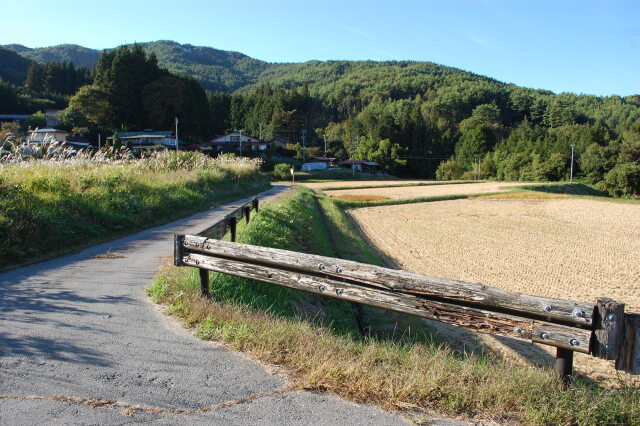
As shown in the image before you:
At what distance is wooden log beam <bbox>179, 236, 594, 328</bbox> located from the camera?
3732 millimetres

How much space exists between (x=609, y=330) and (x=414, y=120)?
105987mm

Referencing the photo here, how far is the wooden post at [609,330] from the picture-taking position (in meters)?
3.51

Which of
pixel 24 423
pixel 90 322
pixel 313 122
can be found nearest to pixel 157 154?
pixel 90 322

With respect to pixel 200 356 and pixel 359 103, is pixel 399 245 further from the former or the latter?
pixel 359 103

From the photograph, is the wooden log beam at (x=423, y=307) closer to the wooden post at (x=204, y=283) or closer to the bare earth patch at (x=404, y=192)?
the wooden post at (x=204, y=283)

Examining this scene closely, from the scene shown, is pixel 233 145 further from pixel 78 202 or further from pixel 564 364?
pixel 564 364

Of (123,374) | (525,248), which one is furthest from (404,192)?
(123,374)

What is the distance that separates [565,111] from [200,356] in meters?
142

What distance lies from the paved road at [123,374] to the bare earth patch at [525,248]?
6.41 metres

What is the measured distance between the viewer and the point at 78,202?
11.2 metres

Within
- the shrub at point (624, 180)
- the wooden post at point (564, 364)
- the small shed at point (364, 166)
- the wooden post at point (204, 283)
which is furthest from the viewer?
the small shed at point (364, 166)

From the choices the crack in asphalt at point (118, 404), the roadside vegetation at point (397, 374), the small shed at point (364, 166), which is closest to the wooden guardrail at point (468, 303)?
the roadside vegetation at point (397, 374)

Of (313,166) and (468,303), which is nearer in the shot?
(468,303)

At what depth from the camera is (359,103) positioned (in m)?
161
